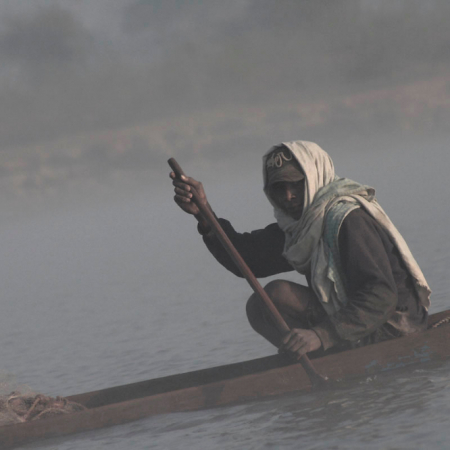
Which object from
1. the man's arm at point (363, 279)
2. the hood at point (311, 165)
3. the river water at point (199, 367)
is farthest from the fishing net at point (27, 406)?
the hood at point (311, 165)

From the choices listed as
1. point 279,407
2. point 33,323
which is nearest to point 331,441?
point 279,407

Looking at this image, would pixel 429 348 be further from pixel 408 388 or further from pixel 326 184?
pixel 326 184

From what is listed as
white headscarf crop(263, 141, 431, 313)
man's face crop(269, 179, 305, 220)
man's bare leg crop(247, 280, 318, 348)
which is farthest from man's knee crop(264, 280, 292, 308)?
man's face crop(269, 179, 305, 220)

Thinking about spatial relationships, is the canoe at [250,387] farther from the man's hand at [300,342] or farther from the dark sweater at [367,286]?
the man's hand at [300,342]

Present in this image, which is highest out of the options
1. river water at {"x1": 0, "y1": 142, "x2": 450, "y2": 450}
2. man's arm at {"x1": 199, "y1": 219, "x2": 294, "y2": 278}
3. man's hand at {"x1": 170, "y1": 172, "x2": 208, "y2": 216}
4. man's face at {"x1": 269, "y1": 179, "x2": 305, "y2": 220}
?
man's hand at {"x1": 170, "y1": 172, "x2": 208, "y2": 216}

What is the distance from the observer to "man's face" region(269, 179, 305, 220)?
506cm

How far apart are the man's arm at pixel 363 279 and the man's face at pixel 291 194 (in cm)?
43

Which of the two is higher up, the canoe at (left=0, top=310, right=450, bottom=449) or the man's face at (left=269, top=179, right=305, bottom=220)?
the man's face at (left=269, top=179, right=305, bottom=220)

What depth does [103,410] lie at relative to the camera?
509 centimetres

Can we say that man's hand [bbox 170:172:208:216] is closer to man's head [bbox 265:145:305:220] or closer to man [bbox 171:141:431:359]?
man [bbox 171:141:431:359]

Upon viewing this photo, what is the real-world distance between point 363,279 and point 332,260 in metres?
0.26

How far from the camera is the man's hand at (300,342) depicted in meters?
4.83

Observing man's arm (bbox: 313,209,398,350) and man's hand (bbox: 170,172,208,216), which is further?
man's hand (bbox: 170,172,208,216)

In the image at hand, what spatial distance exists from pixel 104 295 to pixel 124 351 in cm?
1270
